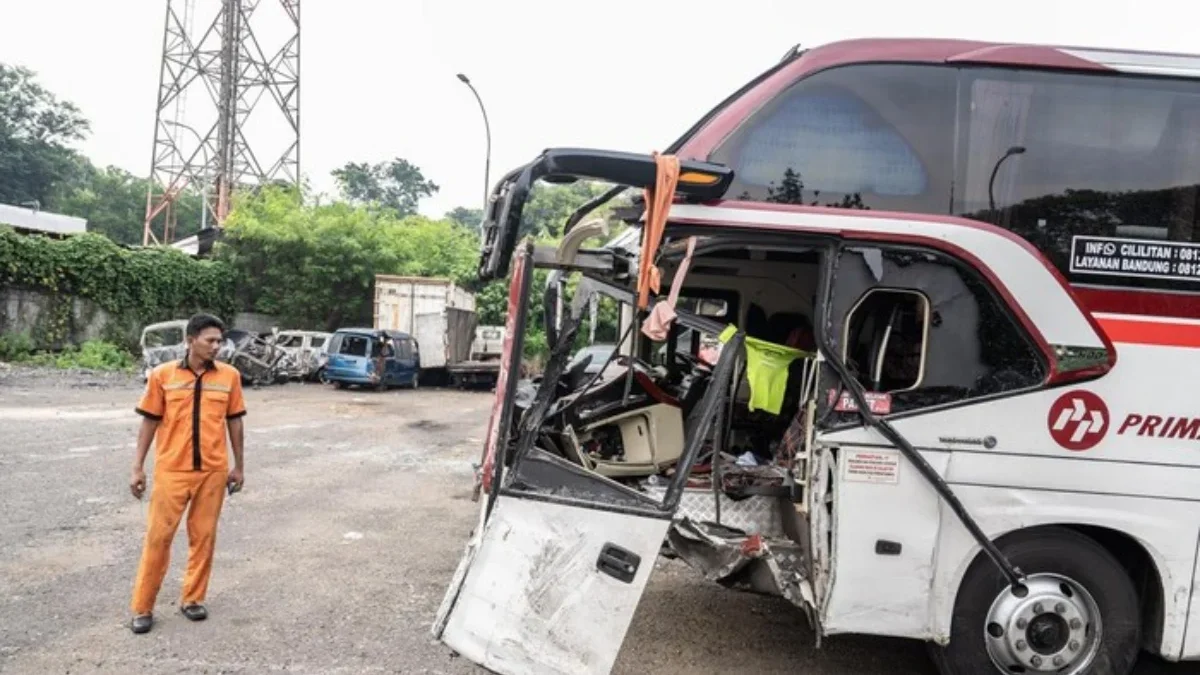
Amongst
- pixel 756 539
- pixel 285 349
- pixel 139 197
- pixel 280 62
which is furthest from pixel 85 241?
pixel 139 197

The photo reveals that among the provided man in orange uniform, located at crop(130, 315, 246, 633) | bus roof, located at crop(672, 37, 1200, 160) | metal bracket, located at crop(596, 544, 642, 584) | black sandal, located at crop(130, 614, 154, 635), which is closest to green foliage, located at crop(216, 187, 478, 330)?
man in orange uniform, located at crop(130, 315, 246, 633)

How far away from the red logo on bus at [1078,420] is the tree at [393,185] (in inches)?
3330

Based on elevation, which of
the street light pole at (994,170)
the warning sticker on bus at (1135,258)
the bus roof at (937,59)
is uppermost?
the bus roof at (937,59)

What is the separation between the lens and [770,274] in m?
5.81

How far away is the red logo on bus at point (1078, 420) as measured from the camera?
383cm

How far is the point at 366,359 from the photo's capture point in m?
20.9

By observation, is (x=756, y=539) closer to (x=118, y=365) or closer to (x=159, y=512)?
(x=159, y=512)

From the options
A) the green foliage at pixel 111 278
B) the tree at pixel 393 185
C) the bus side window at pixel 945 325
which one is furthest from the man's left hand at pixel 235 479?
the tree at pixel 393 185

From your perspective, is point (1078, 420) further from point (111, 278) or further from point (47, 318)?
point (111, 278)

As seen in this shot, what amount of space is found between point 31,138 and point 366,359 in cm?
4553

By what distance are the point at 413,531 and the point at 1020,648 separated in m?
4.76

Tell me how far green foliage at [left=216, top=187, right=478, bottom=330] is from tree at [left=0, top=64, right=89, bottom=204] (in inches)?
1261

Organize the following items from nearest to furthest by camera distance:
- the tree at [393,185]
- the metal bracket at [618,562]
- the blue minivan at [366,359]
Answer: the metal bracket at [618,562]
the blue minivan at [366,359]
the tree at [393,185]

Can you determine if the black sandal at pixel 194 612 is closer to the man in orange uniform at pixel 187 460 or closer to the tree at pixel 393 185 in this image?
the man in orange uniform at pixel 187 460
